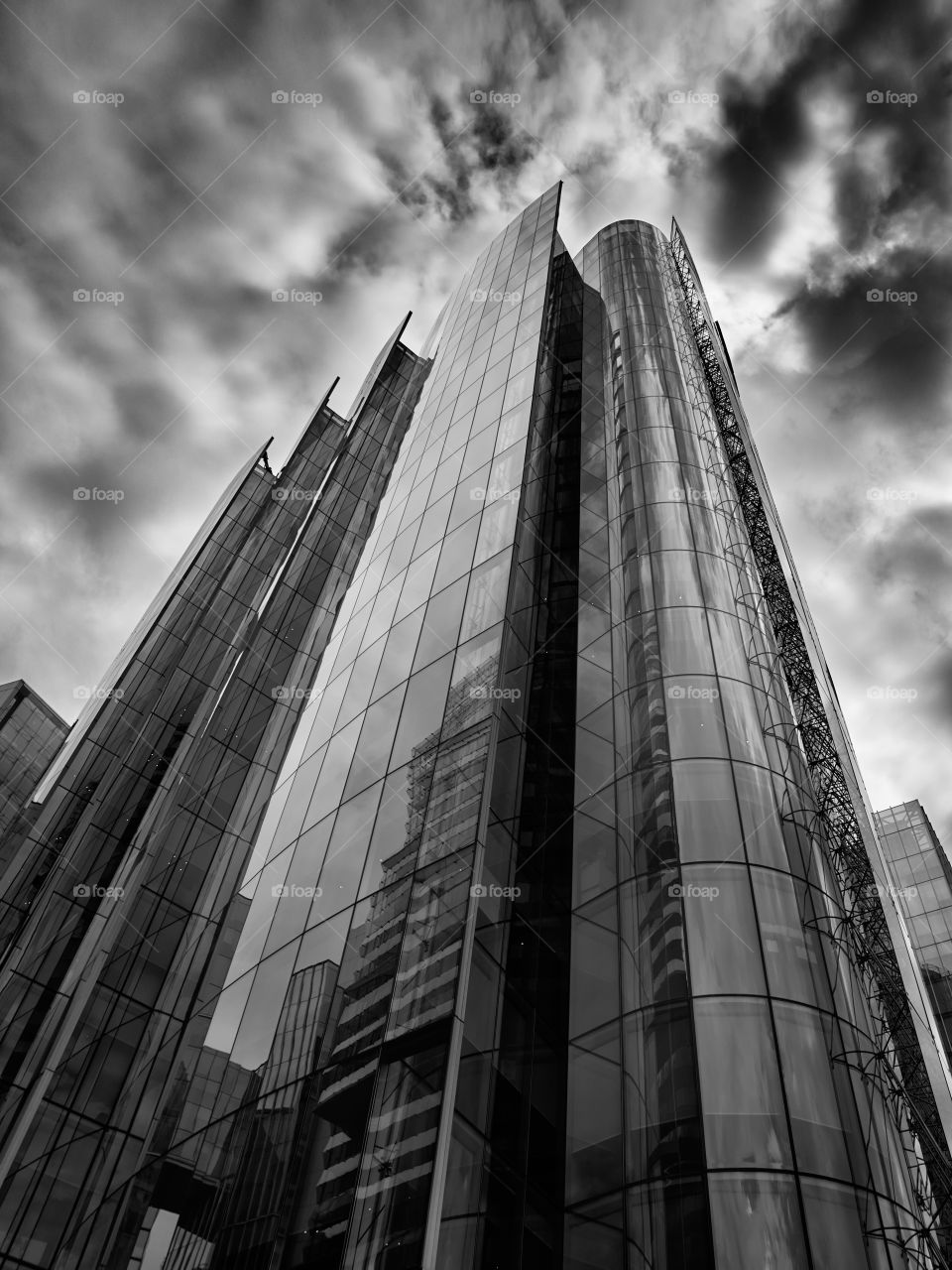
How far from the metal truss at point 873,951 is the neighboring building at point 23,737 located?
228 ft

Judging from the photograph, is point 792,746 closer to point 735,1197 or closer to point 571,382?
point 735,1197

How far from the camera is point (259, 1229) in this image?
13.5 meters

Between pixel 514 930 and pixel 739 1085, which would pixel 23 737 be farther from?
pixel 739 1085

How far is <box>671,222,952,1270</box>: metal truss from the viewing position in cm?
1511

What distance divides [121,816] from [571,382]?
25.4 m

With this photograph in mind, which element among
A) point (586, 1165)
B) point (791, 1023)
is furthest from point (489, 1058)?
point (791, 1023)

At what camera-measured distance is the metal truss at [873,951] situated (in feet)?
49.6

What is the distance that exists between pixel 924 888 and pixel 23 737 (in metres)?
79.1

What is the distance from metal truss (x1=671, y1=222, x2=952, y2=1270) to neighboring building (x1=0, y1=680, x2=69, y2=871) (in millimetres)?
69440

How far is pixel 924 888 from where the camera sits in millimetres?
51594

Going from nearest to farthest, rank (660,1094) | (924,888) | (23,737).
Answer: (660,1094), (924,888), (23,737)

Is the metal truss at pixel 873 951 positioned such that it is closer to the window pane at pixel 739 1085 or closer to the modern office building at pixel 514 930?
the modern office building at pixel 514 930

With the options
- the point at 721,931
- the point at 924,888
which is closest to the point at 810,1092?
the point at 721,931

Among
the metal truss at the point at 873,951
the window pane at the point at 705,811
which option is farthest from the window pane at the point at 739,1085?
the window pane at the point at 705,811
